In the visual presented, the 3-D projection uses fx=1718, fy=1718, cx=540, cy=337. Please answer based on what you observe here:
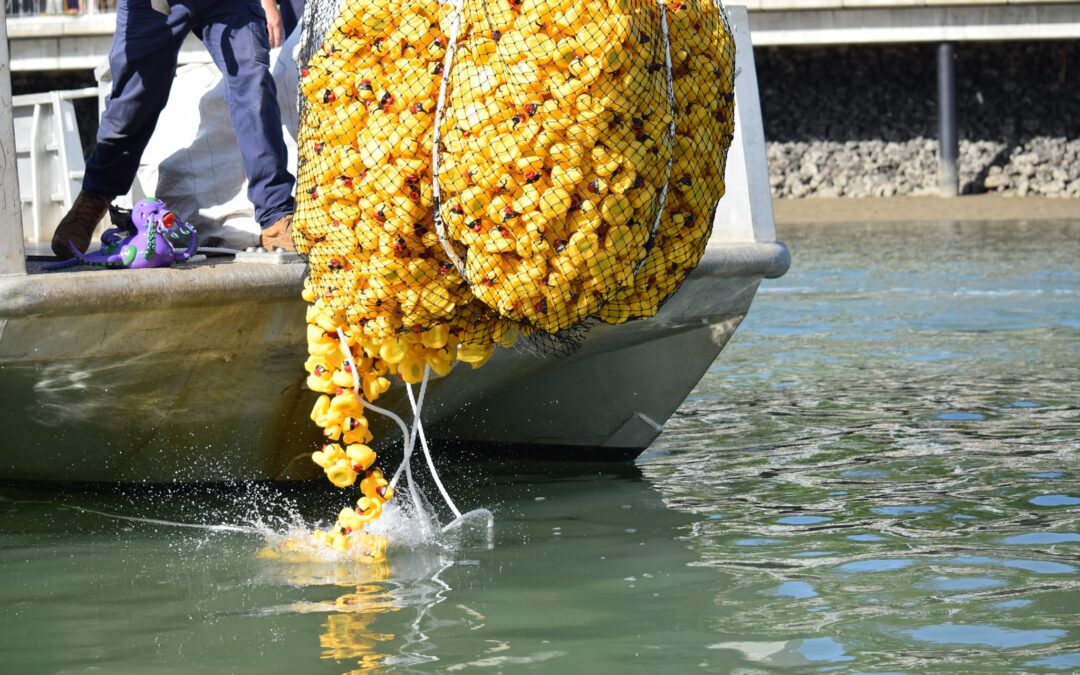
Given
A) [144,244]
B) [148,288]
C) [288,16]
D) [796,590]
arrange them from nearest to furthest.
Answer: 1. [796,590]
2. [148,288]
3. [144,244]
4. [288,16]

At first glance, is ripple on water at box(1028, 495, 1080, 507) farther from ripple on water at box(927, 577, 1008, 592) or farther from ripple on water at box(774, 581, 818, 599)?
ripple on water at box(774, 581, 818, 599)

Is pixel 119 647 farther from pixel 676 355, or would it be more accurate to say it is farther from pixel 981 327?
pixel 981 327

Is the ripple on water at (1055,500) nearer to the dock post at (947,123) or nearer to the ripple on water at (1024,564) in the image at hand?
the ripple on water at (1024,564)

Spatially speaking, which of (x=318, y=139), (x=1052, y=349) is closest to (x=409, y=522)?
(x=318, y=139)

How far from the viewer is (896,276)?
13.2 m

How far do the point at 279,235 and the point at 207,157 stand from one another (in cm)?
117

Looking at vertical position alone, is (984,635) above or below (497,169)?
below

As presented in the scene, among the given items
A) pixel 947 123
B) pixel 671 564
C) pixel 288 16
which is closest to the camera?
pixel 671 564

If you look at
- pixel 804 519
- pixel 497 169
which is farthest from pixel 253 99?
pixel 804 519

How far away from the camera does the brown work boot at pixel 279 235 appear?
17.7ft

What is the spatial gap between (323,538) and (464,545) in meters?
0.42

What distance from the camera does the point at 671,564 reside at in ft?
15.3

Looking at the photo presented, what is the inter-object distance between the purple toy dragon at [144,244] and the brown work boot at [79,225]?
0.30 meters

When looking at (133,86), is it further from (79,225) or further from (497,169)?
(497,169)
